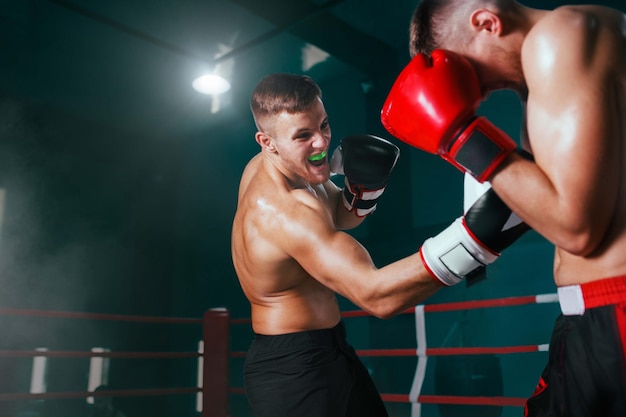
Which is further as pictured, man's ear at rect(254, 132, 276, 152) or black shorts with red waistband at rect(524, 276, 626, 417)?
man's ear at rect(254, 132, 276, 152)

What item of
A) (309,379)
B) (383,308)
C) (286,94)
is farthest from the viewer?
(286,94)

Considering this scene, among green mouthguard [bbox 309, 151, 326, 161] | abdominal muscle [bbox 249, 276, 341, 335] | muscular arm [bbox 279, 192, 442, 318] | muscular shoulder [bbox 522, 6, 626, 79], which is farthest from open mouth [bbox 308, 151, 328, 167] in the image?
muscular shoulder [bbox 522, 6, 626, 79]

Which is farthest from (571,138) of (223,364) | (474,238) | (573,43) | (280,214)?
(223,364)

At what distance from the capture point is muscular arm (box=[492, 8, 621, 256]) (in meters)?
0.82

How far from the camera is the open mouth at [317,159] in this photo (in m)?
1.73

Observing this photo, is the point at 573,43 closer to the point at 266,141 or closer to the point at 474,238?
the point at 474,238

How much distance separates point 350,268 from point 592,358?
0.55m

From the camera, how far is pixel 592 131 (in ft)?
2.68

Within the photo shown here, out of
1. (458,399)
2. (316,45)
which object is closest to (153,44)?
(316,45)

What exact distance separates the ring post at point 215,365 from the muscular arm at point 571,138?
91.7 inches

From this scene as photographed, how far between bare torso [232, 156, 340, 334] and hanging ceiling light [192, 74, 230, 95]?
347cm

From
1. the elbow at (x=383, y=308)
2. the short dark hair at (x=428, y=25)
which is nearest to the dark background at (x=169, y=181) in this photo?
the elbow at (x=383, y=308)

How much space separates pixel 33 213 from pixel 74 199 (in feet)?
1.37

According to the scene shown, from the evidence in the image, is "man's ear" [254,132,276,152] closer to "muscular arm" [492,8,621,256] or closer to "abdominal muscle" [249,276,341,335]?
"abdominal muscle" [249,276,341,335]
